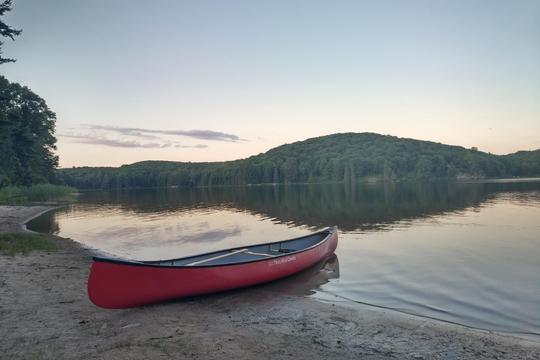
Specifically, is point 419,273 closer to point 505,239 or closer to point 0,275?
point 505,239

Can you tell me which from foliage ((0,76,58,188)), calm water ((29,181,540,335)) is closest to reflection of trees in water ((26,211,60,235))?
calm water ((29,181,540,335))

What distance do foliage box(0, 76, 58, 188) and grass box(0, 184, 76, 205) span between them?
1.06 meters

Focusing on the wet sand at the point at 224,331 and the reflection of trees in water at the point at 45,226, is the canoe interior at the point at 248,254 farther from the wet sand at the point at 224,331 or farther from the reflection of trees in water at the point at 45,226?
the reflection of trees in water at the point at 45,226

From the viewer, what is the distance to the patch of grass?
15531mm

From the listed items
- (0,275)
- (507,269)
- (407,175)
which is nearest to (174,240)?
(0,275)

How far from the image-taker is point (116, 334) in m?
7.52

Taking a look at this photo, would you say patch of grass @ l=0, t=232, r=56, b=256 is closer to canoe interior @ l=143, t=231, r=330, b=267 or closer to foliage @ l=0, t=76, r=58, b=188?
canoe interior @ l=143, t=231, r=330, b=267

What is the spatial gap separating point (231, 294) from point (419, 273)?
290 inches

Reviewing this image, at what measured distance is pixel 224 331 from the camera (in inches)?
315

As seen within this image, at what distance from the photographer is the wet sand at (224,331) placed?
679 cm

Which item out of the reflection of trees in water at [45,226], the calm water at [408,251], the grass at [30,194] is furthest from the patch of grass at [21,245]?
the grass at [30,194]

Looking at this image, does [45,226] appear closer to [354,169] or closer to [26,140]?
[26,140]

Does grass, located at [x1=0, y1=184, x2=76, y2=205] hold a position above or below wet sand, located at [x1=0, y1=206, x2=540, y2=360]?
above

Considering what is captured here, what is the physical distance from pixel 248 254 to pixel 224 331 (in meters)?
5.93
